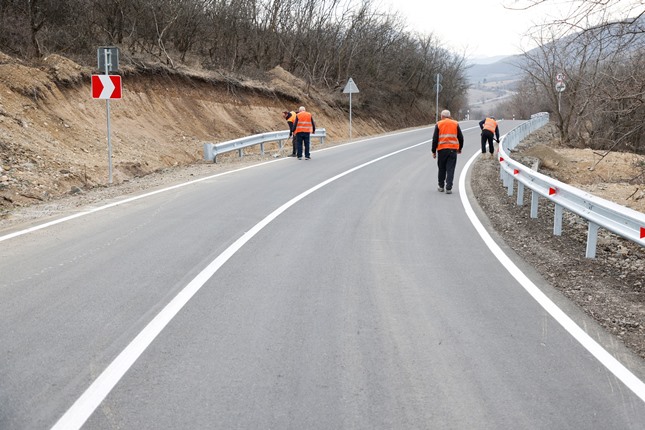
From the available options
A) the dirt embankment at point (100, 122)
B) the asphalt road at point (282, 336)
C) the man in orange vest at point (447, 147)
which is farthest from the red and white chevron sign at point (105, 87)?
the man in orange vest at point (447, 147)

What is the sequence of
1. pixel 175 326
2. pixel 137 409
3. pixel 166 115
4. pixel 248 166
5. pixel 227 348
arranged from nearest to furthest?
pixel 137 409
pixel 227 348
pixel 175 326
pixel 248 166
pixel 166 115

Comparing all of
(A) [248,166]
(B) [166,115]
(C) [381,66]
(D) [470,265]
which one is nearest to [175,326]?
(D) [470,265]

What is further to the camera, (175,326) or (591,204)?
(591,204)

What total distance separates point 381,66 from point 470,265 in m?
45.2

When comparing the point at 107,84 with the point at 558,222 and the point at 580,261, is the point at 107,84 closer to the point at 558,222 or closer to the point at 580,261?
the point at 558,222

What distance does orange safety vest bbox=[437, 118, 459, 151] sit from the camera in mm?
13867

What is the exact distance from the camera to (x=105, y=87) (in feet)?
47.8

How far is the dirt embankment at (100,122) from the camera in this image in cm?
1382

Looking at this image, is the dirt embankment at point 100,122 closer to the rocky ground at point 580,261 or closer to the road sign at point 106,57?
the road sign at point 106,57

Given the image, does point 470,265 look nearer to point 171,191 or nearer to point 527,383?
point 527,383

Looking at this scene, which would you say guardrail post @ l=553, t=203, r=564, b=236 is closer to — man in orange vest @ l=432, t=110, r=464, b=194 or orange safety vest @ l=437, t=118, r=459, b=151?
man in orange vest @ l=432, t=110, r=464, b=194

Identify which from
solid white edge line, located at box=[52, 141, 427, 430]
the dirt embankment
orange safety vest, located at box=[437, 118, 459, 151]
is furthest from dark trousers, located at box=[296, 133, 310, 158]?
solid white edge line, located at box=[52, 141, 427, 430]

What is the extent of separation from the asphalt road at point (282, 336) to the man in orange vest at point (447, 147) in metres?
4.24

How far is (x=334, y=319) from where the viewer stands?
5.51 metres
